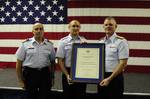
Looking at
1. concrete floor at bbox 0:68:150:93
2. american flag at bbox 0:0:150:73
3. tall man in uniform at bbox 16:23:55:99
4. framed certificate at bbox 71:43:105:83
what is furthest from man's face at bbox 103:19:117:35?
american flag at bbox 0:0:150:73

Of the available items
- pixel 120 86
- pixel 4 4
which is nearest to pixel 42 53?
pixel 120 86

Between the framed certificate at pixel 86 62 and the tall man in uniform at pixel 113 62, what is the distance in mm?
96

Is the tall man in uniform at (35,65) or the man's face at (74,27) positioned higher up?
the man's face at (74,27)

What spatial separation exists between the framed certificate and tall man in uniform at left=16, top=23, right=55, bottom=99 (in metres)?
0.31

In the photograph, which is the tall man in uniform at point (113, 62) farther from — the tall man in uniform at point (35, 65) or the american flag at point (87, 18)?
the american flag at point (87, 18)

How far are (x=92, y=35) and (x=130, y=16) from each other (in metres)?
0.72

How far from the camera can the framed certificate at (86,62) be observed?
3573 mm

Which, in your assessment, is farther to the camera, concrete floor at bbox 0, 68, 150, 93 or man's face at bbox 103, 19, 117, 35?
concrete floor at bbox 0, 68, 150, 93

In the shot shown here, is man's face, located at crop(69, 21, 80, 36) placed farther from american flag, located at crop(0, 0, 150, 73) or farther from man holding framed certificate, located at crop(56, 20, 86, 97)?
american flag, located at crop(0, 0, 150, 73)

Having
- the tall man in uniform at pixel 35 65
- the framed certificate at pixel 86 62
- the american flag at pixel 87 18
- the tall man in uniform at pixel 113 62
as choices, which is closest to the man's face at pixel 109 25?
the tall man in uniform at pixel 113 62

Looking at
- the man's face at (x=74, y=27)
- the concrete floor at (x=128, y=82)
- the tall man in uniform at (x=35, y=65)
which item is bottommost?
the concrete floor at (x=128, y=82)

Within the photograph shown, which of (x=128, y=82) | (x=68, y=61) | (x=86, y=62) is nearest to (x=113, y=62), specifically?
(x=86, y=62)

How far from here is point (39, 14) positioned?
20.4 feet

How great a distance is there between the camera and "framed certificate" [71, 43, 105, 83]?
357 centimetres
